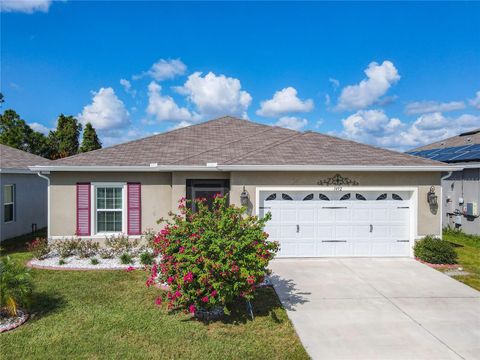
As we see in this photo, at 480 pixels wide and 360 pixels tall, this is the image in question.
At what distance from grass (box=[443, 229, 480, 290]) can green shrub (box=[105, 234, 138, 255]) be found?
9889 millimetres

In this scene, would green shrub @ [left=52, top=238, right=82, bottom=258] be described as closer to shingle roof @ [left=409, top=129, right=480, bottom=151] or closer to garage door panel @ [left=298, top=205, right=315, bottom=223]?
garage door panel @ [left=298, top=205, right=315, bottom=223]

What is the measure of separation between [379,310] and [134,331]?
480 centimetres

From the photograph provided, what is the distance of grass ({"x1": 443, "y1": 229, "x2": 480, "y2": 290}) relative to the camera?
8.98 m

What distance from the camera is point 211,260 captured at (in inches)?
234

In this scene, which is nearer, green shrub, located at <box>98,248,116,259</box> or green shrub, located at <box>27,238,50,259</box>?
green shrub, located at <box>27,238,50,259</box>

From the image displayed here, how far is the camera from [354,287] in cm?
824

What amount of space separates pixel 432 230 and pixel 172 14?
12200mm

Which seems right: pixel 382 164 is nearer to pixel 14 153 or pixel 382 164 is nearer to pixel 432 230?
pixel 432 230

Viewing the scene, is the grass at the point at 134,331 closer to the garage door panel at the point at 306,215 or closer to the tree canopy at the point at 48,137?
the garage door panel at the point at 306,215

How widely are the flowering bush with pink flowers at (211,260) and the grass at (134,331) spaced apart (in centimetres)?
49

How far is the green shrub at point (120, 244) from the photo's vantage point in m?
11.1

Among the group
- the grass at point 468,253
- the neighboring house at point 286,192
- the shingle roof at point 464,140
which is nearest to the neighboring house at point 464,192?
the grass at point 468,253

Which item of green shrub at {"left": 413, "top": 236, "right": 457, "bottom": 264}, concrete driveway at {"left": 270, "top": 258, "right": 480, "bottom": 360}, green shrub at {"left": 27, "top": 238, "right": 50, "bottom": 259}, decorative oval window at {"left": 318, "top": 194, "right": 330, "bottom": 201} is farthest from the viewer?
decorative oval window at {"left": 318, "top": 194, "right": 330, "bottom": 201}

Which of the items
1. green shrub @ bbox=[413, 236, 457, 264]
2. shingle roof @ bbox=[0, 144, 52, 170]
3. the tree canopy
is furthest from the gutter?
the tree canopy
